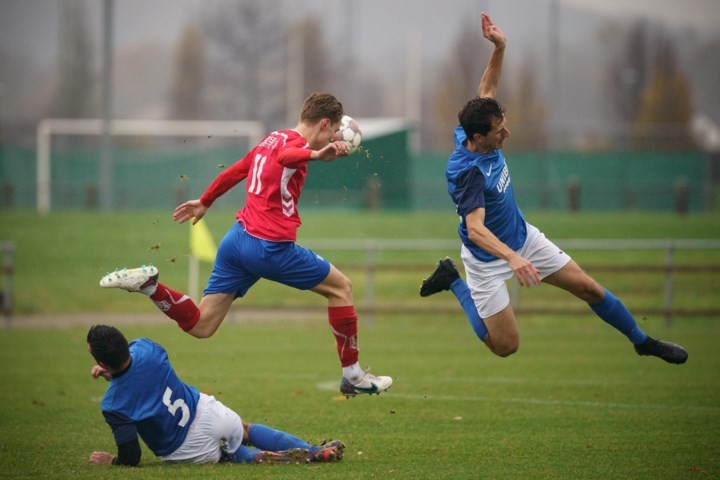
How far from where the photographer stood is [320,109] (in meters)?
8.82

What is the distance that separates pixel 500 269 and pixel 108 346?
360 centimetres

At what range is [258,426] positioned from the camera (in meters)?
8.34

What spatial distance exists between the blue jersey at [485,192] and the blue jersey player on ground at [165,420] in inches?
88.1

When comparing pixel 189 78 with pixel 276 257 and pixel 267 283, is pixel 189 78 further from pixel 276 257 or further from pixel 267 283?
pixel 276 257

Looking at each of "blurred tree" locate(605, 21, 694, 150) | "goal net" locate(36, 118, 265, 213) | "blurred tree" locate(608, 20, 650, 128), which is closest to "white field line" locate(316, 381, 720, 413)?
"goal net" locate(36, 118, 265, 213)

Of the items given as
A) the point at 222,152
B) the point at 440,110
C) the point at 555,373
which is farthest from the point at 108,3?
the point at 440,110

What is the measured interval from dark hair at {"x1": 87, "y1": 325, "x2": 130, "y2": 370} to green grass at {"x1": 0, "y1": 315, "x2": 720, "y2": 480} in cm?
84

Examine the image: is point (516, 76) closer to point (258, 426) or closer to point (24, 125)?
point (24, 125)

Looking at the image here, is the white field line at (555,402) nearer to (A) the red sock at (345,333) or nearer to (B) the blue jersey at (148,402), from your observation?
(A) the red sock at (345,333)

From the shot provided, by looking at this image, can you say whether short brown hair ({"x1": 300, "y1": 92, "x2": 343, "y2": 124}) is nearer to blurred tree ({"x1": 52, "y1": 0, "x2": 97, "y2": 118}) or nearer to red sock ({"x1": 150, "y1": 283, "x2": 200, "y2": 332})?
red sock ({"x1": 150, "y1": 283, "x2": 200, "y2": 332})

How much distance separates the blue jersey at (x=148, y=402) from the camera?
757 centimetres

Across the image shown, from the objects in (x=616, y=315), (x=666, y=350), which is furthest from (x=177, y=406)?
(x=666, y=350)

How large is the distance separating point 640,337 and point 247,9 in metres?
45.8

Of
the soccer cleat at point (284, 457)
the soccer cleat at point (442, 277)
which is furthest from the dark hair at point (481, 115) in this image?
the soccer cleat at point (284, 457)
